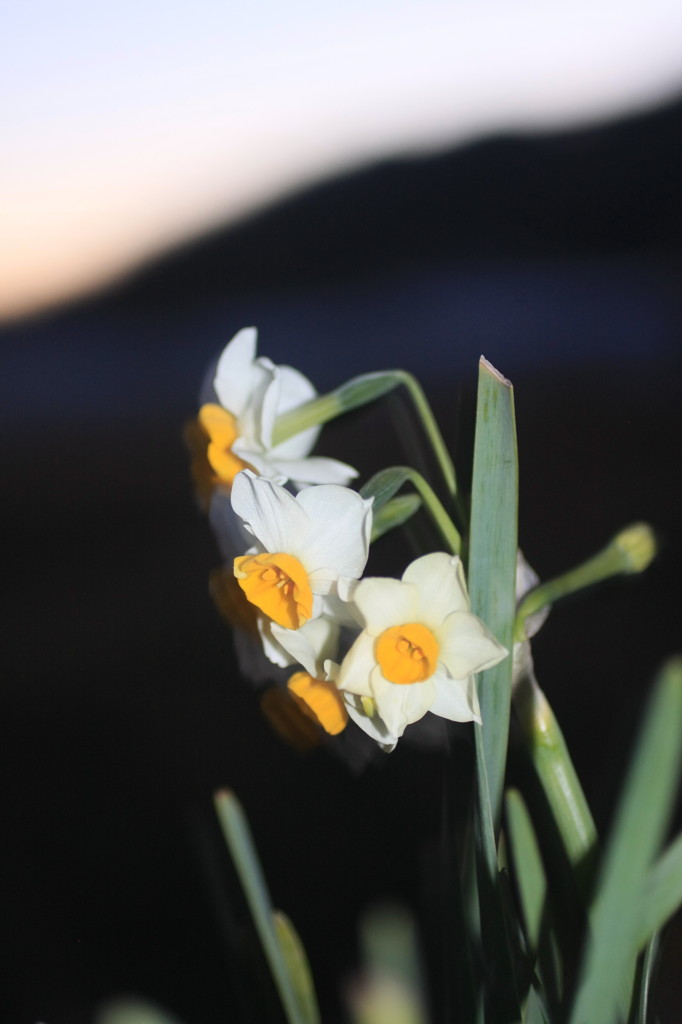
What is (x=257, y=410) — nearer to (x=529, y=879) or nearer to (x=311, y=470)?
(x=311, y=470)

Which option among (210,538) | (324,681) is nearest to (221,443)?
(324,681)

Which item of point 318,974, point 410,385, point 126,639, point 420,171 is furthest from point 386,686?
point 420,171

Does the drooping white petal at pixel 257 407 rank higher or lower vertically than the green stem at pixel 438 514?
higher

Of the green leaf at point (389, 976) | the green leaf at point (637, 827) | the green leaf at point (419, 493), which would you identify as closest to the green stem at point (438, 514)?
the green leaf at point (419, 493)

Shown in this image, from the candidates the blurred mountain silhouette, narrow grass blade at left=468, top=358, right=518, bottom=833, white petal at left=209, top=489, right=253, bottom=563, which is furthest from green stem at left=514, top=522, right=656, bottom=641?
the blurred mountain silhouette

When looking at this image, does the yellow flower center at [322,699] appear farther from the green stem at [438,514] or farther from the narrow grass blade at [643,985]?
the narrow grass blade at [643,985]

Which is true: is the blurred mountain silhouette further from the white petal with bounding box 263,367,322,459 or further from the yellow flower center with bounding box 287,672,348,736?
the yellow flower center with bounding box 287,672,348,736

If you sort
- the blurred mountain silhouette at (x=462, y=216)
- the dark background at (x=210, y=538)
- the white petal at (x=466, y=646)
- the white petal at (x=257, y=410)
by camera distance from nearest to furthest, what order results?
1. the white petal at (x=466, y=646)
2. the white petal at (x=257, y=410)
3. the dark background at (x=210, y=538)
4. the blurred mountain silhouette at (x=462, y=216)
